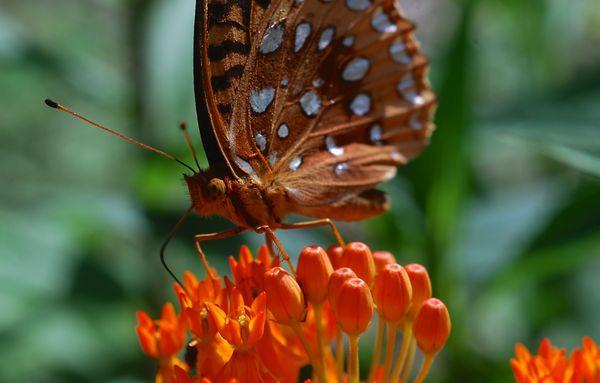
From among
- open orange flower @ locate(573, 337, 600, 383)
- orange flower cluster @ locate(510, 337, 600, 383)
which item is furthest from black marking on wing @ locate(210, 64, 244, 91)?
open orange flower @ locate(573, 337, 600, 383)

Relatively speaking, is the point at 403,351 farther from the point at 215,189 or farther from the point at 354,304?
the point at 215,189

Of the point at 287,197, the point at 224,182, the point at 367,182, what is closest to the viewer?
the point at 224,182

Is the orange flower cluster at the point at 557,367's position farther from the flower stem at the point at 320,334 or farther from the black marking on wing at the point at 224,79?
the black marking on wing at the point at 224,79

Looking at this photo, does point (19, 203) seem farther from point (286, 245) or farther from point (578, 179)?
point (578, 179)

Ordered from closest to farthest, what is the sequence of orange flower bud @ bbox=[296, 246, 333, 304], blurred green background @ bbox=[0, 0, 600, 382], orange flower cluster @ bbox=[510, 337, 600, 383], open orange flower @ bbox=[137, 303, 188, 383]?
1. orange flower cluster @ bbox=[510, 337, 600, 383]
2. orange flower bud @ bbox=[296, 246, 333, 304]
3. open orange flower @ bbox=[137, 303, 188, 383]
4. blurred green background @ bbox=[0, 0, 600, 382]

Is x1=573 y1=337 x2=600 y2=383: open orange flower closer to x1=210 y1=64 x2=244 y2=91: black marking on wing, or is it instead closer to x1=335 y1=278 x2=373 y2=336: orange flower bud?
x1=335 y1=278 x2=373 y2=336: orange flower bud

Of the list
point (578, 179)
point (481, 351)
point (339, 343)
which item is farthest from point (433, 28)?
point (339, 343)

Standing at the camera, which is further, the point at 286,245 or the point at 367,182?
the point at 286,245

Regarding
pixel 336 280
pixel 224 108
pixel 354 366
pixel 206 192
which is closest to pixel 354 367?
pixel 354 366
